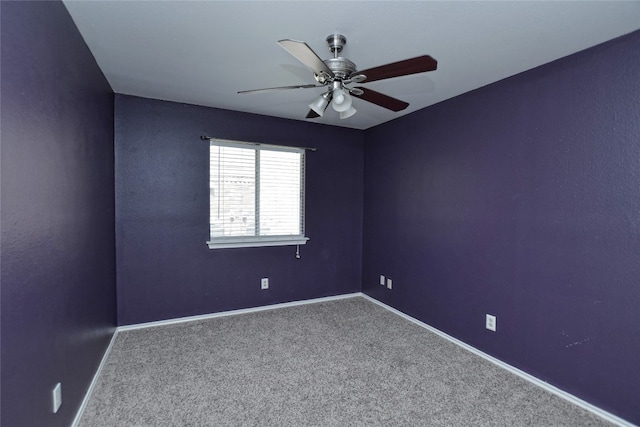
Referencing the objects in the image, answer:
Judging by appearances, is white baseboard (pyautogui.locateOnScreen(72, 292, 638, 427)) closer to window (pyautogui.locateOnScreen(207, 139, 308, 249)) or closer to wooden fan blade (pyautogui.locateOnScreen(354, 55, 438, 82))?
window (pyautogui.locateOnScreen(207, 139, 308, 249))

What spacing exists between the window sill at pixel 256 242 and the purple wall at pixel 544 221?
54.3 inches

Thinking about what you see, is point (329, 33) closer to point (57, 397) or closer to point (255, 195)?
point (255, 195)

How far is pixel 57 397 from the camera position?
59.8 inches

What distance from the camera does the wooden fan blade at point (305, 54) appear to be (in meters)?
1.38

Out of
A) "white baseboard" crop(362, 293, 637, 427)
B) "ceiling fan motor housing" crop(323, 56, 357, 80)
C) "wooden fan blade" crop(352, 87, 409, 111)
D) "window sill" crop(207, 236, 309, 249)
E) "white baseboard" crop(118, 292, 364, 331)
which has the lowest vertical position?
"white baseboard" crop(362, 293, 637, 427)

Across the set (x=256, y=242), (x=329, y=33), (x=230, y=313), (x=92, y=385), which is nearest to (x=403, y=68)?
(x=329, y=33)

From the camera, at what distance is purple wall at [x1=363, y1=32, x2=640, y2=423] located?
1874 mm

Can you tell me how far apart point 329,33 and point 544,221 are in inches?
76.8

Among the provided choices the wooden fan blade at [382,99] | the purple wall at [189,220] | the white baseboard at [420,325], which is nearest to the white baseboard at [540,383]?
the white baseboard at [420,325]

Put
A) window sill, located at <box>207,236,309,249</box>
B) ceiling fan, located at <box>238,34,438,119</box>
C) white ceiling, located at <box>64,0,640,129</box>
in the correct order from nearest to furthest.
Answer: ceiling fan, located at <box>238,34,438,119</box> → white ceiling, located at <box>64,0,640,129</box> → window sill, located at <box>207,236,309,249</box>

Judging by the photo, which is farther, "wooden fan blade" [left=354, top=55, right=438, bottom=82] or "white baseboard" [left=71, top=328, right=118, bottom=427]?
"white baseboard" [left=71, top=328, right=118, bottom=427]

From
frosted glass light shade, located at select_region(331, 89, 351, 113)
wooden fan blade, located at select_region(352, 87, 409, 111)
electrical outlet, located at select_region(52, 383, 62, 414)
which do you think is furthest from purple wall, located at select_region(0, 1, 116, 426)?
wooden fan blade, located at select_region(352, 87, 409, 111)

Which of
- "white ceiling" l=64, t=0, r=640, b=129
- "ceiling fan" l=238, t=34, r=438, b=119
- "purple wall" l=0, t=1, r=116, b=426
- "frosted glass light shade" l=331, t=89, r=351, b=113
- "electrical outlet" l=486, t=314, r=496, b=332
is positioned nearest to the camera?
"purple wall" l=0, t=1, r=116, b=426

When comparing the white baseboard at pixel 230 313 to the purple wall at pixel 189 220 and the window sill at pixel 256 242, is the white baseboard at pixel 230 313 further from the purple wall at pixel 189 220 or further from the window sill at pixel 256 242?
the window sill at pixel 256 242
